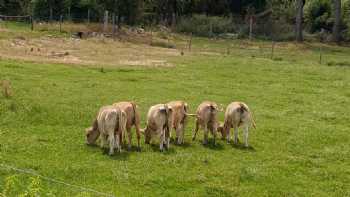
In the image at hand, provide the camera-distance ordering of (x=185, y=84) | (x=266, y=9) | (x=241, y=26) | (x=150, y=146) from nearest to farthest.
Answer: (x=150, y=146)
(x=185, y=84)
(x=241, y=26)
(x=266, y=9)

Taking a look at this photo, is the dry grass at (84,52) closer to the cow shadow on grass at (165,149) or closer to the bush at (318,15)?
the cow shadow on grass at (165,149)

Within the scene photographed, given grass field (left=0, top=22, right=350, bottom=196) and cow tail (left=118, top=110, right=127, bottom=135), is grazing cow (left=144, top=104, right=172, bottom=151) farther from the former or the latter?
cow tail (left=118, top=110, right=127, bottom=135)

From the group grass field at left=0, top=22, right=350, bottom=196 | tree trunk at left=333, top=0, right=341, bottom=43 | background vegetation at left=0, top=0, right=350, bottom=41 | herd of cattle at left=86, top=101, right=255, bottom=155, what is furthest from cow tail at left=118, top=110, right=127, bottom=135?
tree trunk at left=333, top=0, right=341, bottom=43

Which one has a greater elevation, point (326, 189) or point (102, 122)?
point (102, 122)

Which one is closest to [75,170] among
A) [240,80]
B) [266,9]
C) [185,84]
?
[185,84]

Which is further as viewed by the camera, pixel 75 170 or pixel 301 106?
pixel 301 106

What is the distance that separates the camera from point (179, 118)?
52.7ft

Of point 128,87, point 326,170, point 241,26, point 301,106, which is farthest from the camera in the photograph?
point 241,26

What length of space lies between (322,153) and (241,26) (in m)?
52.6

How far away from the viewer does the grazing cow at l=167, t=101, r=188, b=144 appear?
52.4 ft

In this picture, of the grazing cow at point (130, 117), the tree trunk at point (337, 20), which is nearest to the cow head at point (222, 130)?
the grazing cow at point (130, 117)

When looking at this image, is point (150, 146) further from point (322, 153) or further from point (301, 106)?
point (301, 106)

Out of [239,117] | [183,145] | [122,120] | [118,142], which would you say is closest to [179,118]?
[183,145]

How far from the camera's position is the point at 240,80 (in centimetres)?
2938
